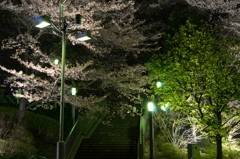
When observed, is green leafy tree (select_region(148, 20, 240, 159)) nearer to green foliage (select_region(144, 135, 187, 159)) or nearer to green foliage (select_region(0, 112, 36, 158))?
green foliage (select_region(144, 135, 187, 159))

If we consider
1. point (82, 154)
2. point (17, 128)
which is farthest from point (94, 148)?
point (17, 128)

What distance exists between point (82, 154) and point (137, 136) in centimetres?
394

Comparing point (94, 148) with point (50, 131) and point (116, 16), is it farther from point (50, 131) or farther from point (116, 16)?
point (116, 16)

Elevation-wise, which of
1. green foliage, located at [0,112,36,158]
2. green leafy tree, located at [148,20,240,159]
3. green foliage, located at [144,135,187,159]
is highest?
green leafy tree, located at [148,20,240,159]

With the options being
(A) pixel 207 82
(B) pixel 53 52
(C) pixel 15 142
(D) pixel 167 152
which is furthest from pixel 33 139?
(A) pixel 207 82

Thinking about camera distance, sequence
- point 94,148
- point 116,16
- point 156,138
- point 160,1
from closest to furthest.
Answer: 1. point 94,148
2. point 156,138
3. point 116,16
4. point 160,1

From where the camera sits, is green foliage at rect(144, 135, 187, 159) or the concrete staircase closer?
the concrete staircase

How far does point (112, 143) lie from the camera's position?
15.1 m

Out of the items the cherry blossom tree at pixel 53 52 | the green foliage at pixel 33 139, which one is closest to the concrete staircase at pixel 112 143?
the cherry blossom tree at pixel 53 52

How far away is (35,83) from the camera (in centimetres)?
1183

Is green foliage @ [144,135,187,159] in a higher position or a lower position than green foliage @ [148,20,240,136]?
Result: lower

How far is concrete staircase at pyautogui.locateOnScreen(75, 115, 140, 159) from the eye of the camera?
45.6 ft

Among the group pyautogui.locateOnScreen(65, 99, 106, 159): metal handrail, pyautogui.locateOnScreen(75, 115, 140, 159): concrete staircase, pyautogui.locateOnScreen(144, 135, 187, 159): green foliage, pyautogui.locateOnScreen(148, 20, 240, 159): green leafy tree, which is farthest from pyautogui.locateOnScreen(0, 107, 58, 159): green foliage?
pyautogui.locateOnScreen(148, 20, 240, 159): green leafy tree

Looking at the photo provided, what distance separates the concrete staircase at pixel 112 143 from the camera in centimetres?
1391
